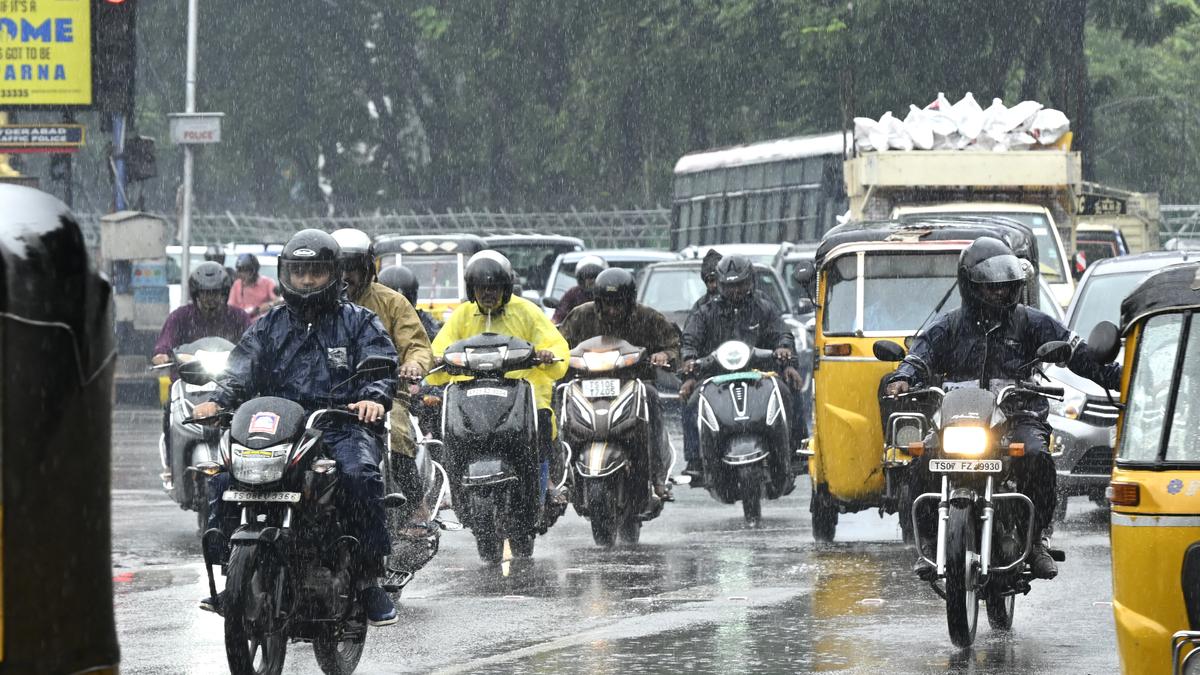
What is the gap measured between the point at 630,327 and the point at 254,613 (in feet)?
21.1

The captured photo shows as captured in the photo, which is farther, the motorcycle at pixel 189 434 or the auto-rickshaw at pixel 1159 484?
the motorcycle at pixel 189 434

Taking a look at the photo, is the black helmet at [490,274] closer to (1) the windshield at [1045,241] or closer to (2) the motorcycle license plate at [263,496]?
(2) the motorcycle license plate at [263,496]

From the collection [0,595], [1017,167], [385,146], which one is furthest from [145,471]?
[385,146]

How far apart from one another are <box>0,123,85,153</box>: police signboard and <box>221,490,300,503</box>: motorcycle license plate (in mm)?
21663

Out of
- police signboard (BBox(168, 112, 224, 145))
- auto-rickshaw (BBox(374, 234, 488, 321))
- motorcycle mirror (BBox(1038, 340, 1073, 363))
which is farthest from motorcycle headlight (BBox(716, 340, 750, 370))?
police signboard (BBox(168, 112, 224, 145))

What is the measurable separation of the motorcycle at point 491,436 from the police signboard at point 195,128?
1378 centimetres

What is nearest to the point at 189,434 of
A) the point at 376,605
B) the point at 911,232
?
the point at 911,232

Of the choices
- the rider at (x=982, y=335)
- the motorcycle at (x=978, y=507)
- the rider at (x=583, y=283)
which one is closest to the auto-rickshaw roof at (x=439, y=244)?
the rider at (x=583, y=283)

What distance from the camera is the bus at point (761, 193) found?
35.9 meters

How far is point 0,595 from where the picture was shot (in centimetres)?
431

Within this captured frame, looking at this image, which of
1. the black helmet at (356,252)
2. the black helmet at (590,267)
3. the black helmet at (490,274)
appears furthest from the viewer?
the black helmet at (590,267)

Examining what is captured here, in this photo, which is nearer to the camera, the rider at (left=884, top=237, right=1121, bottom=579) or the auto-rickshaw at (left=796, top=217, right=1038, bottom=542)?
the rider at (left=884, top=237, right=1121, bottom=579)

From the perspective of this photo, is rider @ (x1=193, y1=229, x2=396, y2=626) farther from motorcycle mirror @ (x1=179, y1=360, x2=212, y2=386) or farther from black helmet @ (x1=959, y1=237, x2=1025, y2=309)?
black helmet @ (x1=959, y1=237, x2=1025, y2=309)

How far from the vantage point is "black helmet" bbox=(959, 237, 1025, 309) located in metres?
10.3
